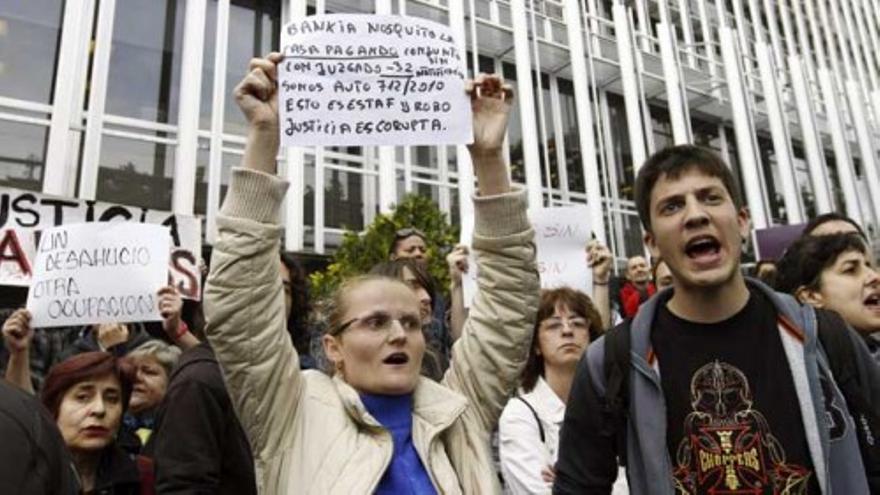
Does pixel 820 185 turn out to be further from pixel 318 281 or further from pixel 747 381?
pixel 747 381

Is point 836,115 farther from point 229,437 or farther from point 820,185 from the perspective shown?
point 229,437

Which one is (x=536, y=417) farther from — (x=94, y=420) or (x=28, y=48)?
(x=28, y=48)

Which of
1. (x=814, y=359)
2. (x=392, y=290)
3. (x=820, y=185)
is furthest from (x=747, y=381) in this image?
(x=820, y=185)

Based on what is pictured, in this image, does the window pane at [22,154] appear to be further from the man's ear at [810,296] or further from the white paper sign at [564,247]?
the man's ear at [810,296]

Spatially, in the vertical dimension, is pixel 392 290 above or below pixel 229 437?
above

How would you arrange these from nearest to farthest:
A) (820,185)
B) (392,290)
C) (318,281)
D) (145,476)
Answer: (392,290), (145,476), (318,281), (820,185)

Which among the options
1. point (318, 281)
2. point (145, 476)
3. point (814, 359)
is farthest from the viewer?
point (318, 281)

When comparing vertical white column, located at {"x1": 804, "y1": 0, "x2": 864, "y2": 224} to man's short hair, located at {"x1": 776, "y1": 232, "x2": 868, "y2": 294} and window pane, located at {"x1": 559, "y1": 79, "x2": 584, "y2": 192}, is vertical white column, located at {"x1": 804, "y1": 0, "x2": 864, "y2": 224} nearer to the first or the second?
window pane, located at {"x1": 559, "y1": 79, "x2": 584, "y2": 192}

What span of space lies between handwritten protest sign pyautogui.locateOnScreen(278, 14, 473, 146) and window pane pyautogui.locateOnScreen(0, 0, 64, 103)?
867 centimetres

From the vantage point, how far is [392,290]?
7.18 feet

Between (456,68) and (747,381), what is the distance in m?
1.42

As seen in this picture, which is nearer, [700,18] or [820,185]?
[820,185]

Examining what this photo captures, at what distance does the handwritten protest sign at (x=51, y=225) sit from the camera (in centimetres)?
461

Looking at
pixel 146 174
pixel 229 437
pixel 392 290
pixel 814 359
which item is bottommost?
pixel 229 437
